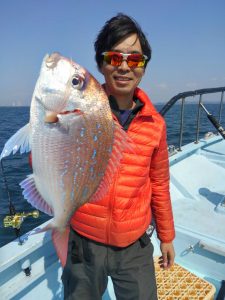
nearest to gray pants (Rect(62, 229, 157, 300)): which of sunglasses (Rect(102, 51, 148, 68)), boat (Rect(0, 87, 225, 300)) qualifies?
boat (Rect(0, 87, 225, 300))

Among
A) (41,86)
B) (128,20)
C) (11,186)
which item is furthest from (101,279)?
(11,186)

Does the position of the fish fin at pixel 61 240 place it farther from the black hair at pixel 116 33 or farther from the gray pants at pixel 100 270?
the black hair at pixel 116 33

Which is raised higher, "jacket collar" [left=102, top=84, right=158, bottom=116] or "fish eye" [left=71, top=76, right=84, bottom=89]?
"fish eye" [left=71, top=76, right=84, bottom=89]

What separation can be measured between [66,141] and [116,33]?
935 millimetres

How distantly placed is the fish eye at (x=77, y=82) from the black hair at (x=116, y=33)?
679 millimetres

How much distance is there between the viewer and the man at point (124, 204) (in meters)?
2.02

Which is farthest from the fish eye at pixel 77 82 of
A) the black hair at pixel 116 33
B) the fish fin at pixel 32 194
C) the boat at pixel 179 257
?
the boat at pixel 179 257

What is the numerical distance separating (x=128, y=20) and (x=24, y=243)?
7.37ft

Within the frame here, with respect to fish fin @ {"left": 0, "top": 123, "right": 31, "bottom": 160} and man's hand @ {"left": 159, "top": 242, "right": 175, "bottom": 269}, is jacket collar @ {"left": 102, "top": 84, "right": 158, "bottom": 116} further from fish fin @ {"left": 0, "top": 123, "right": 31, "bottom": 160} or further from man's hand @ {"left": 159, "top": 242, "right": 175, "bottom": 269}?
man's hand @ {"left": 159, "top": 242, "right": 175, "bottom": 269}

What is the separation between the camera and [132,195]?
2092 mm

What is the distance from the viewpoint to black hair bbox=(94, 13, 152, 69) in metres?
2.00

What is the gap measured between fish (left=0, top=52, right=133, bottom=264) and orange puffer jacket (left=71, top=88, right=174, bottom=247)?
1.18 ft

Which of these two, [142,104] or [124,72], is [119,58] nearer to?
[124,72]

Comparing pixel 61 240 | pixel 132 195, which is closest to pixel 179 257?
pixel 132 195
